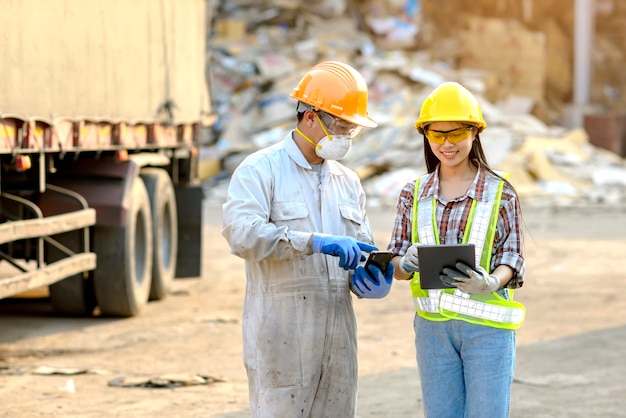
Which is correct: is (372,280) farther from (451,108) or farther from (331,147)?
(451,108)

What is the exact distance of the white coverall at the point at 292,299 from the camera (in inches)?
173

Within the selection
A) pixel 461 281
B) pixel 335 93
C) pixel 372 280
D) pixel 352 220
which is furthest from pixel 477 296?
pixel 335 93

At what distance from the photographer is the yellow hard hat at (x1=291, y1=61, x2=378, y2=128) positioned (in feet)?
14.9

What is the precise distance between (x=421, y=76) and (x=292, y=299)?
22.6 meters

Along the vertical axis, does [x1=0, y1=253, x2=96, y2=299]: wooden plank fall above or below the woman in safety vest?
below

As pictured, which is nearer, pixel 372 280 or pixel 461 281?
pixel 461 281

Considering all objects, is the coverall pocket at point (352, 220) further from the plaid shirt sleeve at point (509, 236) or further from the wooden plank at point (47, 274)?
the wooden plank at point (47, 274)

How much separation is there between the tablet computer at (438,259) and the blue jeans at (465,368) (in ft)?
0.77

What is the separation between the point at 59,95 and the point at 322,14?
22.5 meters

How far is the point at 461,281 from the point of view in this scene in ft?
13.3

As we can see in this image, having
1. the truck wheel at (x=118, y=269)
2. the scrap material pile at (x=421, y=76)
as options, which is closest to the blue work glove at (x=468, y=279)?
the truck wheel at (x=118, y=269)

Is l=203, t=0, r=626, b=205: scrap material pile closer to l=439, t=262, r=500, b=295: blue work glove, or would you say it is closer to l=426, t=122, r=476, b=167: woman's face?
l=426, t=122, r=476, b=167: woman's face

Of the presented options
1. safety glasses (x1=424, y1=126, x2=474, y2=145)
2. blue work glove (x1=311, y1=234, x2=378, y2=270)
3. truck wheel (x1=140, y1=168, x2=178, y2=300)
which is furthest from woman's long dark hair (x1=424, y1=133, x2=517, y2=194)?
truck wheel (x1=140, y1=168, x2=178, y2=300)

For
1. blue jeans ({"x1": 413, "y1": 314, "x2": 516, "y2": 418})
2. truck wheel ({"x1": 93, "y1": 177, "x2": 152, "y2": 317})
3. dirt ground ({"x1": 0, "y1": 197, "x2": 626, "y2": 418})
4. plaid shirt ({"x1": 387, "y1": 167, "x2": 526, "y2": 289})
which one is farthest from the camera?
truck wheel ({"x1": 93, "y1": 177, "x2": 152, "y2": 317})
